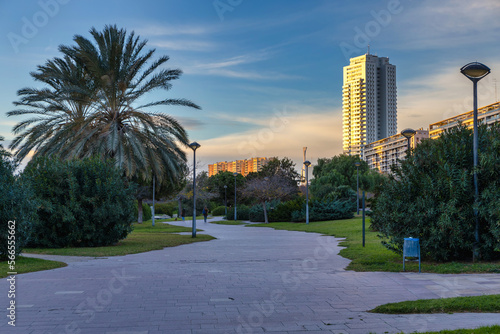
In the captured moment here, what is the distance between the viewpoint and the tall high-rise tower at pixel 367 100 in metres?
165

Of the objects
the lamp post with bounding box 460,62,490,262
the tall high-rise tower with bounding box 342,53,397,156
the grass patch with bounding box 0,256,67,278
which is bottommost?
the grass patch with bounding box 0,256,67,278

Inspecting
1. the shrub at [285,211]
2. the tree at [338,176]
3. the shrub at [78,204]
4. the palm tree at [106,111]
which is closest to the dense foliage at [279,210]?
the shrub at [285,211]

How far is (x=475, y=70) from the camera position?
1037 cm

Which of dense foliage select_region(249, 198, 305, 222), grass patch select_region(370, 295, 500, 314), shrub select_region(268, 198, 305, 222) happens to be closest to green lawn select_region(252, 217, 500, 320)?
grass patch select_region(370, 295, 500, 314)

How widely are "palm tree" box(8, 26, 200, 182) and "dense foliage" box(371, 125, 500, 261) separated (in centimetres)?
1573

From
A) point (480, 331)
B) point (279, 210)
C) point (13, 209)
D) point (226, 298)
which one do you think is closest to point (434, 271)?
point (226, 298)

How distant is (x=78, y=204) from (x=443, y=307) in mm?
13855

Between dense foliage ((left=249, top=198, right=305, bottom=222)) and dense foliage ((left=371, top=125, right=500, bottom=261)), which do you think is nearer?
dense foliage ((left=371, top=125, right=500, bottom=261))

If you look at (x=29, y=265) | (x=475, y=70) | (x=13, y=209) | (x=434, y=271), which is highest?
(x=475, y=70)

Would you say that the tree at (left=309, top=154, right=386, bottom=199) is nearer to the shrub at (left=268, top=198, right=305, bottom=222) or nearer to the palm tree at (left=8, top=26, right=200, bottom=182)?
the shrub at (left=268, top=198, right=305, bottom=222)

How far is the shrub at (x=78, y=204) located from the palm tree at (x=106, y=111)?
5.84m

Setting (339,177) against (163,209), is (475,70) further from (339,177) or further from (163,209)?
(163,209)

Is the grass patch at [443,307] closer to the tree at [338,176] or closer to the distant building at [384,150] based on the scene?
the tree at [338,176]

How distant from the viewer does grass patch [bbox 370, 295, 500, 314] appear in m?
6.24
